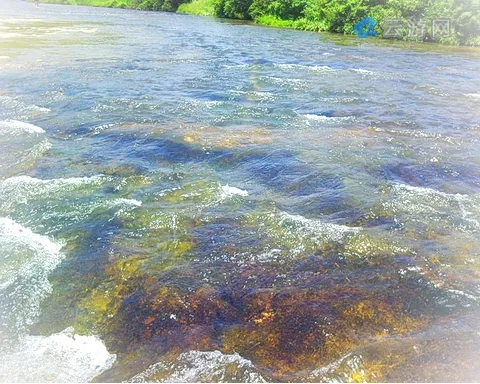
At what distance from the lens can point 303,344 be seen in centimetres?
616

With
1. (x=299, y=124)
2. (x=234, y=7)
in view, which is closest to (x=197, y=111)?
(x=299, y=124)

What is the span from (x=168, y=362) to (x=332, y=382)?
2.16 m

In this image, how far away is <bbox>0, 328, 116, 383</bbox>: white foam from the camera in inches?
221

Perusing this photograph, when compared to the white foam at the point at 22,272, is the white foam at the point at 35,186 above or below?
above

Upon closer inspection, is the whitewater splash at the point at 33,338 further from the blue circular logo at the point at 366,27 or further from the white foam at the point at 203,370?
the blue circular logo at the point at 366,27

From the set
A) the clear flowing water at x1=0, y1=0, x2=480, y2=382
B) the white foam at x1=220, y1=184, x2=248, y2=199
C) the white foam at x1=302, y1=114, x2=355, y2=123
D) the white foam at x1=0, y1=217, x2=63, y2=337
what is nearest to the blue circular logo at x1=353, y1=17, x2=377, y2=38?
the clear flowing water at x1=0, y1=0, x2=480, y2=382

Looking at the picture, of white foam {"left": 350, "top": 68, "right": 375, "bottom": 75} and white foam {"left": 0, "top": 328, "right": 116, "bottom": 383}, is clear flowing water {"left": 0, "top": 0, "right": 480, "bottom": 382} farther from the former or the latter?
white foam {"left": 350, "top": 68, "right": 375, "bottom": 75}

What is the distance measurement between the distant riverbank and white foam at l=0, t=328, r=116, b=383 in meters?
40.9

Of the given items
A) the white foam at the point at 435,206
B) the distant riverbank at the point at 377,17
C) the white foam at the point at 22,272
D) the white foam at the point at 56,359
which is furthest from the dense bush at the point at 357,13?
the white foam at the point at 56,359

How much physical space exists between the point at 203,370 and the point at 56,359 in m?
2.01

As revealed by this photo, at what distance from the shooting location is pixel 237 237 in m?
8.69

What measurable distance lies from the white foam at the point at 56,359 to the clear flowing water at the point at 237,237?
2 centimetres

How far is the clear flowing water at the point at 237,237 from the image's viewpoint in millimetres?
6031

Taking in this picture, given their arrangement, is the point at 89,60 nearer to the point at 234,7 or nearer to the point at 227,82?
the point at 227,82
